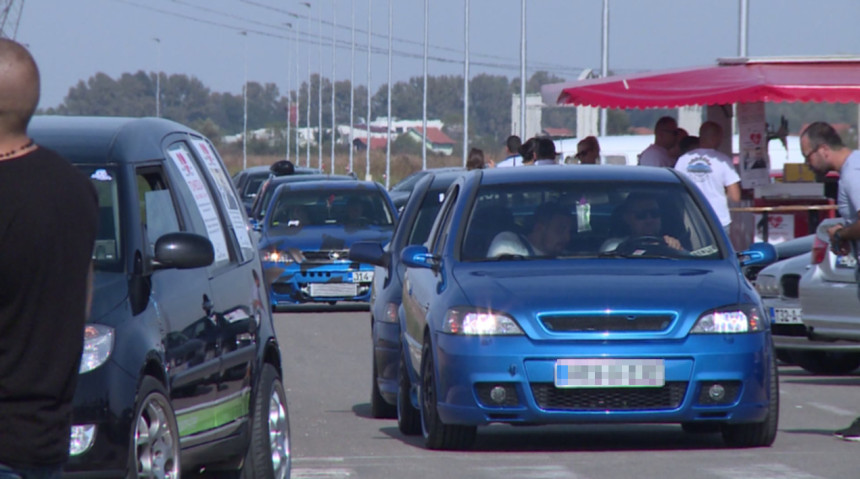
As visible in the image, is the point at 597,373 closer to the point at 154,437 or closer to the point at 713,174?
the point at 154,437

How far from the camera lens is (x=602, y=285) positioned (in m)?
8.91

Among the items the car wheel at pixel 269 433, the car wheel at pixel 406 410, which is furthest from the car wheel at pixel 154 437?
the car wheel at pixel 406 410

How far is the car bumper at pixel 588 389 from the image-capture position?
339 inches

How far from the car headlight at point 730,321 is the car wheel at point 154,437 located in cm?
331

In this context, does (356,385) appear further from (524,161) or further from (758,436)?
(524,161)

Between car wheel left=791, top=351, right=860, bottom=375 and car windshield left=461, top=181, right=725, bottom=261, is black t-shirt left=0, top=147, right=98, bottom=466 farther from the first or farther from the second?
car wheel left=791, top=351, right=860, bottom=375

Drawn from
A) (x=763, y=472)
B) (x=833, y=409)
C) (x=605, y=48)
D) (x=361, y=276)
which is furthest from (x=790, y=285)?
(x=605, y=48)

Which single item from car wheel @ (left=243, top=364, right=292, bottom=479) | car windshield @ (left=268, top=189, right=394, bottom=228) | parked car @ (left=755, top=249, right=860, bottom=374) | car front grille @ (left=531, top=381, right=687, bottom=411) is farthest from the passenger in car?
car windshield @ (left=268, top=189, right=394, bottom=228)

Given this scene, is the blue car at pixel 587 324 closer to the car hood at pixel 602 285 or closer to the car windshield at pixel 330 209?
the car hood at pixel 602 285

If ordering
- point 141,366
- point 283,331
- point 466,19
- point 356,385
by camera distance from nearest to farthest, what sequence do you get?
point 141,366 < point 356,385 < point 283,331 < point 466,19

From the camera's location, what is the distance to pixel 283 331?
18609 millimetres

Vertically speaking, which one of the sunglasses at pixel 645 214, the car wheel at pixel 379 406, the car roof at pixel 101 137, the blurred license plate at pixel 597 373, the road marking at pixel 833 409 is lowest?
the road marking at pixel 833 409

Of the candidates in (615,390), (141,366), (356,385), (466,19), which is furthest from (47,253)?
(466,19)

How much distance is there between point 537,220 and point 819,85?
26.2ft
